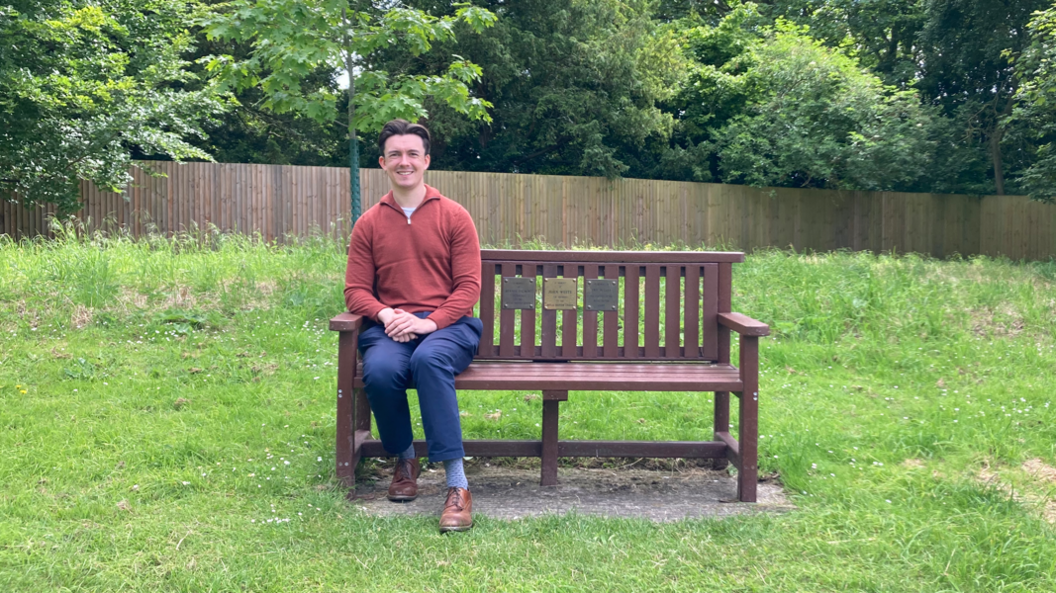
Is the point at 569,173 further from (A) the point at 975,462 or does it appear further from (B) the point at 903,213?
(A) the point at 975,462

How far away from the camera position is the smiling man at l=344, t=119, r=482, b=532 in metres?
3.39

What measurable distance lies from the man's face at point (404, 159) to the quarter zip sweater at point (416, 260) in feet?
0.40

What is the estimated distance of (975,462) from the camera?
12.8 ft

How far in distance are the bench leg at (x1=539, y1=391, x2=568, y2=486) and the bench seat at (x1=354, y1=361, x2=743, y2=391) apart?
17 cm

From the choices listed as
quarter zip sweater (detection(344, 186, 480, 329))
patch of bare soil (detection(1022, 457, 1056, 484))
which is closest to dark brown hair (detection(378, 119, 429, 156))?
quarter zip sweater (detection(344, 186, 480, 329))

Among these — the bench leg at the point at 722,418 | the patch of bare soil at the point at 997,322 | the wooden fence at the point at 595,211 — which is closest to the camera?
the bench leg at the point at 722,418

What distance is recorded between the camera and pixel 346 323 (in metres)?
3.38

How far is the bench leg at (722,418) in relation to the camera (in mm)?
4059

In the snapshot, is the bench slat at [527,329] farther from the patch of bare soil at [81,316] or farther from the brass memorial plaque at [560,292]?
the patch of bare soil at [81,316]

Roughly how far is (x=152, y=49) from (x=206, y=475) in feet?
40.7

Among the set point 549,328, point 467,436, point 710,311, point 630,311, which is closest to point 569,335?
point 549,328

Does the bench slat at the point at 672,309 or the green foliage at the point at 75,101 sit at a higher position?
the green foliage at the point at 75,101

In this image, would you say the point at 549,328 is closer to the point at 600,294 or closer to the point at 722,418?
the point at 600,294

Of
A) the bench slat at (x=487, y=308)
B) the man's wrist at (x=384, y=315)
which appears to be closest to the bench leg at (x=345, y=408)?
the man's wrist at (x=384, y=315)
